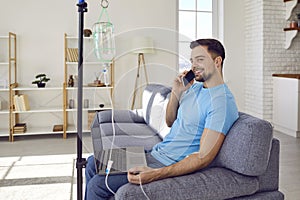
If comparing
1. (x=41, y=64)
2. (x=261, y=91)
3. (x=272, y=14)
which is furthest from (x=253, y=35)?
(x=41, y=64)

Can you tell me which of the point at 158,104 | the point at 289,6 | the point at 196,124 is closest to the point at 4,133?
the point at 158,104

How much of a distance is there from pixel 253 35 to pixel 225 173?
442 cm

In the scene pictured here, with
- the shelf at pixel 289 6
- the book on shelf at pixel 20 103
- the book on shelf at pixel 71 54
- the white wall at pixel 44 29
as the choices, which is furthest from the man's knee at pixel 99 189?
the shelf at pixel 289 6

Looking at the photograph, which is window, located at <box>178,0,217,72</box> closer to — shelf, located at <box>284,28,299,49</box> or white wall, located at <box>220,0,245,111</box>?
white wall, located at <box>220,0,245,111</box>

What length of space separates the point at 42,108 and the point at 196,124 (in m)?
3.54

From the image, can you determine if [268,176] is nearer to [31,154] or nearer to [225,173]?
[225,173]

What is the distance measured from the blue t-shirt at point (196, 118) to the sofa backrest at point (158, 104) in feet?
0.57

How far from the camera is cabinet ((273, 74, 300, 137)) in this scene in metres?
4.53

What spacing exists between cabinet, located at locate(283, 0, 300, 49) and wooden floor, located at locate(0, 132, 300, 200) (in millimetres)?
1499

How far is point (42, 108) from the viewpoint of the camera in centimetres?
473

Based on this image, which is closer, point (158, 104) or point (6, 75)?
point (158, 104)

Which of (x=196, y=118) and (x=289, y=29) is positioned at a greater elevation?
(x=289, y=29)

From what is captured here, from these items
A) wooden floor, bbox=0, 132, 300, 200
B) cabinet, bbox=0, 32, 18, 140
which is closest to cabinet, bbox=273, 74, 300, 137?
wooden floor, bbox=0, 132, 300, 200

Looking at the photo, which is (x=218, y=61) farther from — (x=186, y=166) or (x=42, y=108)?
(x=42, y=108)
